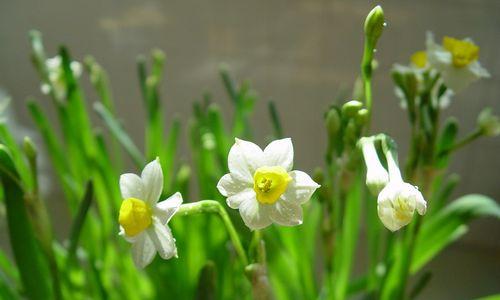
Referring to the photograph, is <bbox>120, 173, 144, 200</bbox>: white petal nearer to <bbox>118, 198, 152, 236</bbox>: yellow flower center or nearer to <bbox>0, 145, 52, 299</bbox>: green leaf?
<bbox>118, 198, 152, 236</bbox>: yellow flower center

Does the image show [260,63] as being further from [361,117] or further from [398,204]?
[398,204]

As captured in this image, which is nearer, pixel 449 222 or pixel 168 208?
pixel 168 208

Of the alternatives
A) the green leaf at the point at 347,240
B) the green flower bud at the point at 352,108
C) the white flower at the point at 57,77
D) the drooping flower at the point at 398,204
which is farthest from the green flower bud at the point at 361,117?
the white flower at the point at 57,77

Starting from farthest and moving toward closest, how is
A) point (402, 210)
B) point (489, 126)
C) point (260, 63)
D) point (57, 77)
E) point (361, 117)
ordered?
point (260, 63), point (57, 77), point (489, 126), point (361, 117), point (402, 210)

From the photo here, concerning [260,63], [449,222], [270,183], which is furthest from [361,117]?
[260,63]

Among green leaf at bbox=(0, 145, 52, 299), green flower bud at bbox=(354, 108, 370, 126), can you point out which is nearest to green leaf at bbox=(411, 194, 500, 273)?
green flower bud at bbox=(354, 108, 370, 126)

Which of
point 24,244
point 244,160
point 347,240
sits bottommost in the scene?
point 347,240

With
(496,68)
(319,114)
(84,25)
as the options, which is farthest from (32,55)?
(496,68)
